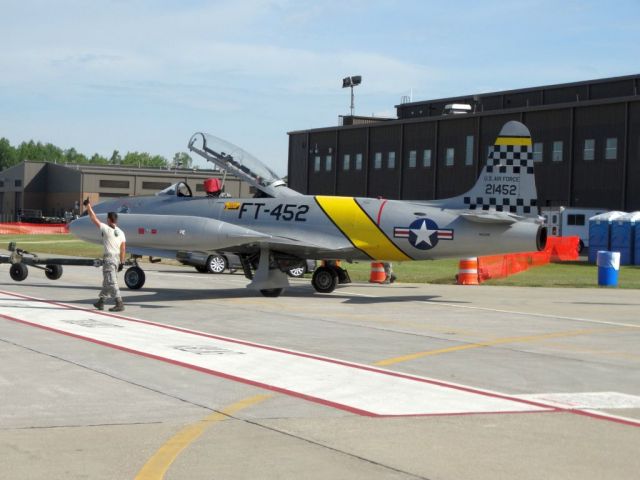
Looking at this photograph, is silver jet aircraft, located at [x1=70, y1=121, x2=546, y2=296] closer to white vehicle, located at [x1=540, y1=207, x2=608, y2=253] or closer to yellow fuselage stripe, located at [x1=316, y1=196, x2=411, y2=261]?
yellow fuselage stripe, located at [x1=316, y1=196, x2=411, y2=261]

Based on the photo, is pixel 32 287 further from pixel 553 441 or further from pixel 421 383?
pixel 553 441

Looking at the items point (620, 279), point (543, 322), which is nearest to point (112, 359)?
point (543, 322)

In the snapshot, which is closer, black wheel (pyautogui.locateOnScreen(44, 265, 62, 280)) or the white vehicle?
black wheel (pyautogui.locateOnScreen(44, 265, 62, 280))

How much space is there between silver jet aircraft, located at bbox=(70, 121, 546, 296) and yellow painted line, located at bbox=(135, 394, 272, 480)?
43.4ft

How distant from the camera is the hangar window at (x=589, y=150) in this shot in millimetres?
59750

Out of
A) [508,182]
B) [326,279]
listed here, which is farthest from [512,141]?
[326,279]

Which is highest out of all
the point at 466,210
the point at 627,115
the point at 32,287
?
the point at 627,115

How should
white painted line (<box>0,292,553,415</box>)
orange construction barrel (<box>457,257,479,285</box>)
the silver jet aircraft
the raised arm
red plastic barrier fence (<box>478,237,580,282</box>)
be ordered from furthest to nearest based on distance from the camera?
red plastic barrier fence (<box>478,237,580,282</box>) < orange construction barrel (<box>457,257,479,285</box>) < the silver jet aircraft < the raised arm < white painted line (<box>0,292,553,415</box>)

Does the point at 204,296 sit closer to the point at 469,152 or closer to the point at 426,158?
the point at 469,152

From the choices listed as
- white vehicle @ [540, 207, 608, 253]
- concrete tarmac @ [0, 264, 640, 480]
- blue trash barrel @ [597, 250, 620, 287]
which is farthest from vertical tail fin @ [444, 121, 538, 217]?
white vehicle @ [540, 207, 608, 253]

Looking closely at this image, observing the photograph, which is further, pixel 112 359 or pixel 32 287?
pixel 32 287

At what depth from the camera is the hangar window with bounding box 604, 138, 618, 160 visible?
5822 centimetres

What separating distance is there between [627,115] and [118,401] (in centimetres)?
5317

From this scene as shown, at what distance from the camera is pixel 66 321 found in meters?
16.7
